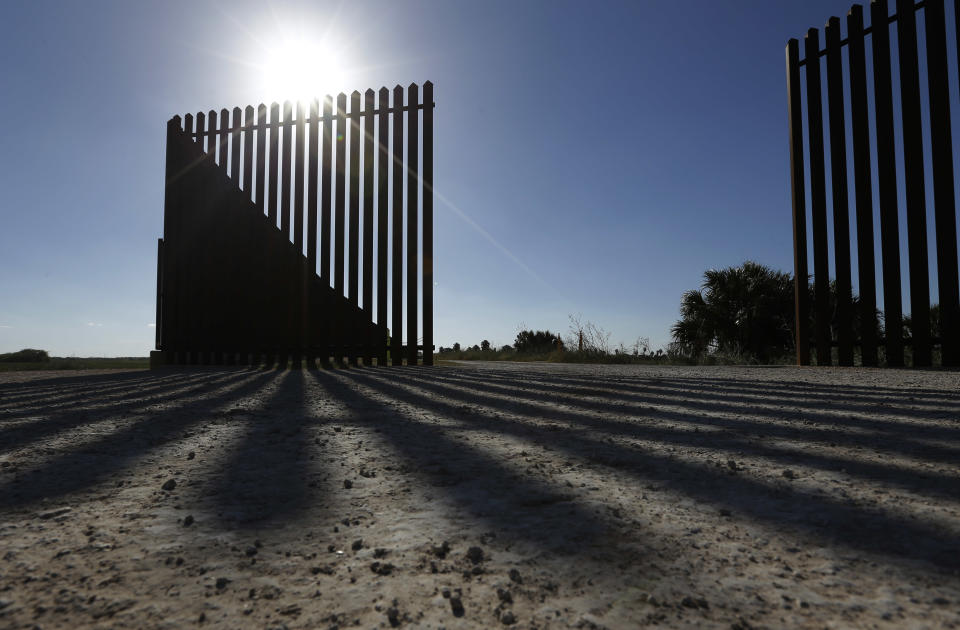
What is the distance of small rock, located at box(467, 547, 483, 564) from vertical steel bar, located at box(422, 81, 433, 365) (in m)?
6.22

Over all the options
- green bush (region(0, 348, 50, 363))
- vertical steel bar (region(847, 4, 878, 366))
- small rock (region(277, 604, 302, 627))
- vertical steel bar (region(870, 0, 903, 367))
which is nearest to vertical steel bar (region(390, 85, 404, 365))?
vertical steel bar (region(847, 4, 878, 366))

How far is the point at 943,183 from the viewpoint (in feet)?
18.6

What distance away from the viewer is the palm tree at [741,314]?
13.1 m

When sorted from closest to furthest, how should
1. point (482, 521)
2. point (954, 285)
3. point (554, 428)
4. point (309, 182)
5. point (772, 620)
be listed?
1. point (772, 620)
2. point (482, 521)
3. point (554, 428)
4. point (954, 285)
5. point (309, 182)

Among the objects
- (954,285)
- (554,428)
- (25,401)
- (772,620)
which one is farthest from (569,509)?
(954,285)

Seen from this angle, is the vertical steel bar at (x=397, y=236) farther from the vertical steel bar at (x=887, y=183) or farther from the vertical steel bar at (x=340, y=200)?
the vertical steel bar at (x=887, y=183)

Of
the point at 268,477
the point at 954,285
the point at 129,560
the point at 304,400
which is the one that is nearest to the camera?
the point at 129,560

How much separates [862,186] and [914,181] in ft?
1.55

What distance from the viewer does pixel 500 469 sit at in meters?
1.49

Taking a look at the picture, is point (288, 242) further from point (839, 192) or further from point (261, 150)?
point (839, 192)

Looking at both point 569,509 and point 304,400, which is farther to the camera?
point 304,400

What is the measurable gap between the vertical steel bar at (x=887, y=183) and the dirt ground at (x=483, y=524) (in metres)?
4.69

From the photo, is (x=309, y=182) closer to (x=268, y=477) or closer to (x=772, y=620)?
(x=268, y=477)

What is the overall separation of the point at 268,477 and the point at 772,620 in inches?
47.2
